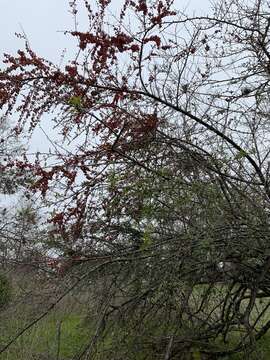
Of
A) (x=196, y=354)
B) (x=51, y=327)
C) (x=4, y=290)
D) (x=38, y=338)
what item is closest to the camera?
(x=38, y=338)

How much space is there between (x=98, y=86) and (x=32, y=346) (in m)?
2.28

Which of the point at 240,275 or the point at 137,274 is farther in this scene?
the point at 240,275

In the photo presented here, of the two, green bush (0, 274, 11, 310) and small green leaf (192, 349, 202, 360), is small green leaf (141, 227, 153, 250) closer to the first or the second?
green bush (0, 274, 11, 310)

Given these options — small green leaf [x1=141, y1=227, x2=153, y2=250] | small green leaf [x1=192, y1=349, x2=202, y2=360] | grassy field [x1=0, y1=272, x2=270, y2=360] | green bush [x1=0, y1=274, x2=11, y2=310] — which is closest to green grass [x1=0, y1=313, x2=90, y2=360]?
grassy field [x1=0, y1=272, x2=270, y2=360]

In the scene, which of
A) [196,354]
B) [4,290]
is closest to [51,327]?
[4,290]

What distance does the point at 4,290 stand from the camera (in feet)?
18.0

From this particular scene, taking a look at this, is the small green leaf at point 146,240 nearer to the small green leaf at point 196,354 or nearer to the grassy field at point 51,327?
the grassy field at point 51,327

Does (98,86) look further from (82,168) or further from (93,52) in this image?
(82,168)

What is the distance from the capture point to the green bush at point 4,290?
192 inches

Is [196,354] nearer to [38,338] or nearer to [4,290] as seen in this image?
[38,338]

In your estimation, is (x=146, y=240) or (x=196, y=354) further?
(x=196, y=354)

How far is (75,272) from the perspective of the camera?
488cm

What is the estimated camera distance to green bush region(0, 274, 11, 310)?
4879 millimetres

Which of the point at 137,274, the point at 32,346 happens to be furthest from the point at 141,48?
the point at 32,346
